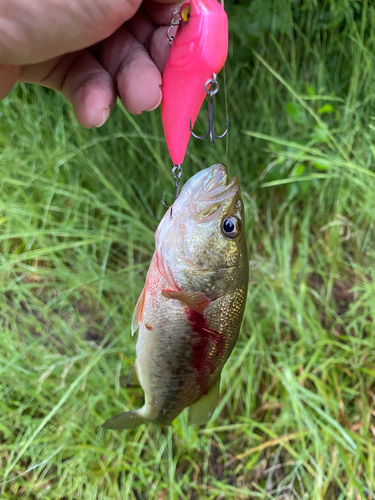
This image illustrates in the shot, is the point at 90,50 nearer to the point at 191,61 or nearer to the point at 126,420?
the point at 191,61

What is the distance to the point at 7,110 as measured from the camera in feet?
5.37

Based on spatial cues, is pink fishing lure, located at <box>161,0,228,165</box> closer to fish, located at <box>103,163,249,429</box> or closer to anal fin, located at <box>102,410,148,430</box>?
fish, located at <box>103,163,249,429</box>

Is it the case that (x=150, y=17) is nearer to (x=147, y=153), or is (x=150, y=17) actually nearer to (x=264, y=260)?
(x=147, y=153)

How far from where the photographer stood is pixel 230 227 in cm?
91

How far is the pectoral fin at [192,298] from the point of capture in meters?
0.88

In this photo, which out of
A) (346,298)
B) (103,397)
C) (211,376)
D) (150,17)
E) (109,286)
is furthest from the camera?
(346,298)

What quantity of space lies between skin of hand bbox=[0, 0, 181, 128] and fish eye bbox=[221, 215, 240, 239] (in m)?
0.40

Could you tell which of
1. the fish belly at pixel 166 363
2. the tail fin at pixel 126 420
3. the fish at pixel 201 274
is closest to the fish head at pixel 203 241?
the fish at pixel 201 274

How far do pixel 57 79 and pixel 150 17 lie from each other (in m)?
0.40

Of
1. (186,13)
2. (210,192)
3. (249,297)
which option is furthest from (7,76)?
(249,297)

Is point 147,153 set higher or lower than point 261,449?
higher

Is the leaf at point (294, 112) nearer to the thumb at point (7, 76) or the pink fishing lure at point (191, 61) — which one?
the pink fishing lure at point (191, 61)

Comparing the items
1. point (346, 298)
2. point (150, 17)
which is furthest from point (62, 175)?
point (346, 298)

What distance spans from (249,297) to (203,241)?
91 centimetres
